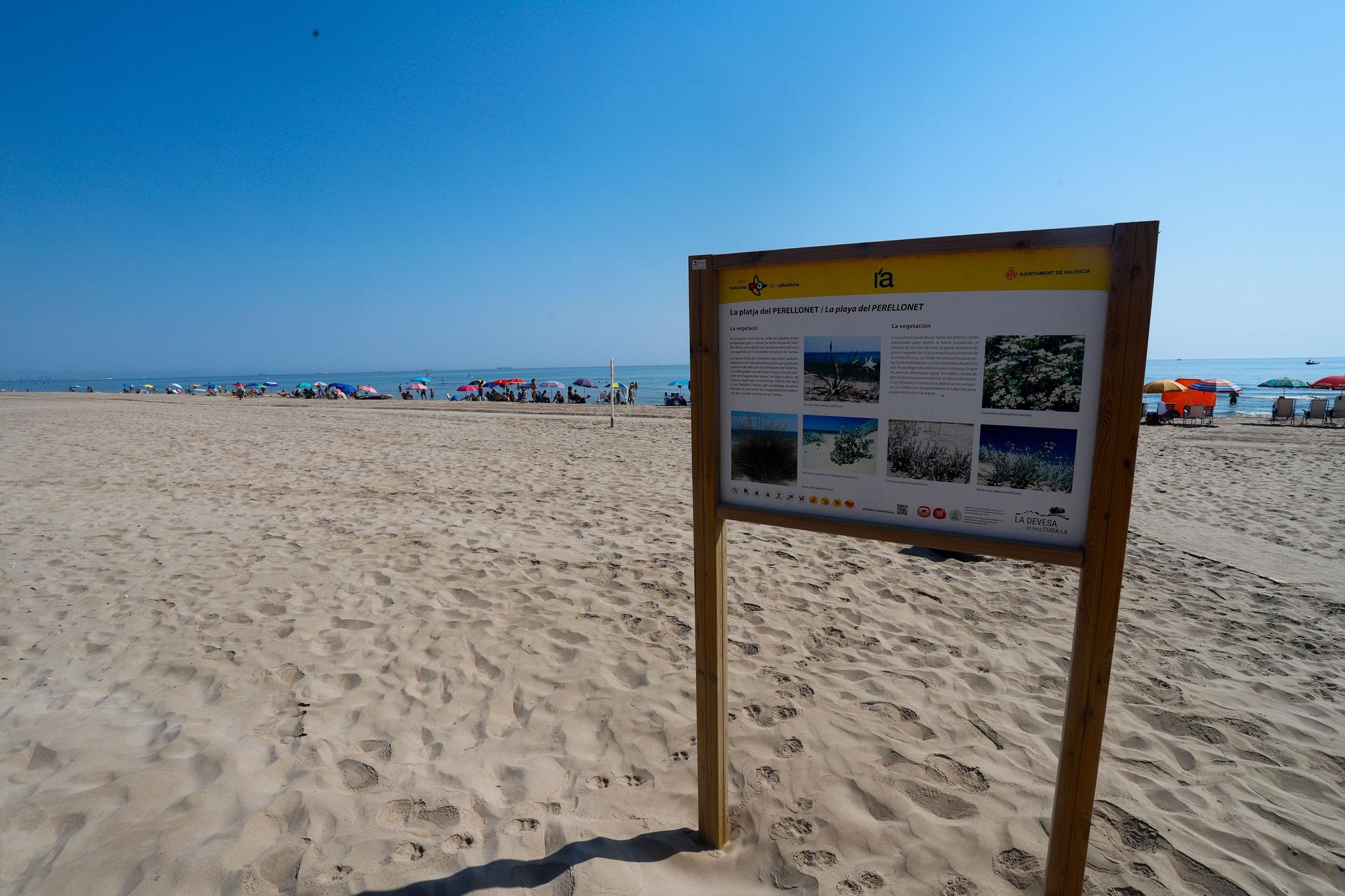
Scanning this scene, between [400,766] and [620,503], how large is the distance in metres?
5.06

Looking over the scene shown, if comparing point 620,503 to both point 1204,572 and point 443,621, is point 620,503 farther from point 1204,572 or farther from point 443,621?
point 1204,572

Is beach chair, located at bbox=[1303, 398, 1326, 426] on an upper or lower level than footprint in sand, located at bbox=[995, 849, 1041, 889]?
upper

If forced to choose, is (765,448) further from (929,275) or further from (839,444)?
(929,275)

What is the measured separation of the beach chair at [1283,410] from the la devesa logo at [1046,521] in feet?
87.0

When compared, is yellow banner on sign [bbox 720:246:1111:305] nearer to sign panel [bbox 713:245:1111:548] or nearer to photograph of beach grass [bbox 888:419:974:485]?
sign panel [bbox 713:245:1111:548]

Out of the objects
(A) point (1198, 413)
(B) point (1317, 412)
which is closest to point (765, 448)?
(A) point (1198, 413)

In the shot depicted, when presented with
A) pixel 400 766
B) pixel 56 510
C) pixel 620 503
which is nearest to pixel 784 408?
pixel 400 766

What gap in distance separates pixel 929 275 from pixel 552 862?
8.44 feet

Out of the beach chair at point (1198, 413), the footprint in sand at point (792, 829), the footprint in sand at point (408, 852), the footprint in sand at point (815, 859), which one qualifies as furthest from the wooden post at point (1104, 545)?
the beach chair at point (1198, 413)

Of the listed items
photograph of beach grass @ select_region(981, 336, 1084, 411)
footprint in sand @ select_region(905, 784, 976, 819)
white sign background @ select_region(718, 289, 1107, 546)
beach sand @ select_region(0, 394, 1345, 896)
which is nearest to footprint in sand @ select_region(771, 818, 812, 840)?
beach sand @ select_region(0, 394, 1345, 896)

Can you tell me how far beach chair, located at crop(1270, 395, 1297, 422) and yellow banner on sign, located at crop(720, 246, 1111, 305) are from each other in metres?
26.6

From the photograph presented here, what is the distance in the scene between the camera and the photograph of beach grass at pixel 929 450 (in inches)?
73.9

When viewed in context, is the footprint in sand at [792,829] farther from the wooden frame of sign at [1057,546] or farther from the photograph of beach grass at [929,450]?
the photograph of beach grass at [929,450]

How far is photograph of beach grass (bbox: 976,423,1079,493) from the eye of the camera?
5.74 feet
